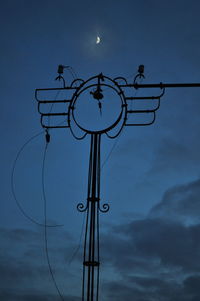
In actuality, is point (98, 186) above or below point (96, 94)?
below

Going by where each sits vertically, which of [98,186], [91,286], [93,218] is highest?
[98,186]

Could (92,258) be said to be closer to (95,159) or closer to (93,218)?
(93,218)

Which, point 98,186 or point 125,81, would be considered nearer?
point 98,186

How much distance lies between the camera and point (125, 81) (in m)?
6.65

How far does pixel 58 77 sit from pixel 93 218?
2.45m

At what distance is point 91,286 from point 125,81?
3.11 metres

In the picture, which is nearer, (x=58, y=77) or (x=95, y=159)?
(x=95, y=159)

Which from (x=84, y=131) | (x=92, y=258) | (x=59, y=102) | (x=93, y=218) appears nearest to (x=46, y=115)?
(x=59, y=102)

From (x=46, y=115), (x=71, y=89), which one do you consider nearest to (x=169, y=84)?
(x=71, y=89)

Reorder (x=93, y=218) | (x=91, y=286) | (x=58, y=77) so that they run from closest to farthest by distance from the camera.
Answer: (x=91, y=286) < (x=93, y=218) < (x=58, y=77)

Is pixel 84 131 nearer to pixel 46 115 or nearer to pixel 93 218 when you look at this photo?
pixel 46 115

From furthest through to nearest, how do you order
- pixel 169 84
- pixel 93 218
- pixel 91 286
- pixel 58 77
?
pixel 58 77 → pixel 169 84 → pixel 93 218 → pixel 91 286

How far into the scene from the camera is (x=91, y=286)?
5551mm

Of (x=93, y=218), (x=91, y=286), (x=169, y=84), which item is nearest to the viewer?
(x=91, y=286)
